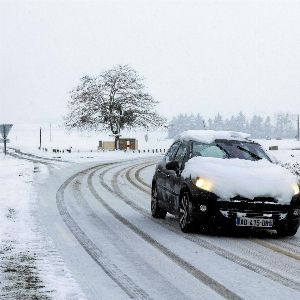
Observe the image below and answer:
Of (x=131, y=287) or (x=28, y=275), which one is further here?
(x=28, y=275)

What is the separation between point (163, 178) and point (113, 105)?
58354 mm

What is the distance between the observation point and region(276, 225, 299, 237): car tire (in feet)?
29.5

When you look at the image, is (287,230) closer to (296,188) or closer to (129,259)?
(296,188)

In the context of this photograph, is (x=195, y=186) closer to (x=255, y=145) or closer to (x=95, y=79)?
(x=255, y=145)

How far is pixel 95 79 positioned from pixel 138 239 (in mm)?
62170

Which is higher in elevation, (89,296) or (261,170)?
(261,170)

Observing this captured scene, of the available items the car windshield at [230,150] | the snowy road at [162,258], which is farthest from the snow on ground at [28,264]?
the car windshield at [230,150]

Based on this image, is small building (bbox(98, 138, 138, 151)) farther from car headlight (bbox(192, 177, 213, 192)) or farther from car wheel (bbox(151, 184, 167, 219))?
car headlight (bbox(192, 177, 213, 192))

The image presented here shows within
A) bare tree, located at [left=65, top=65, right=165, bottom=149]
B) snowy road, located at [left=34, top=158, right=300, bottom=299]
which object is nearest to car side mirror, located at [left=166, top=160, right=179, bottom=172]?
snowy road, located at [left=34, top=158, right=300, bottom=299]

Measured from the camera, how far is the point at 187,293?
5.29 m

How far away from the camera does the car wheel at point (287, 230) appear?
355 inches

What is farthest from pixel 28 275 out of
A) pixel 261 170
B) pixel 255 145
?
pixel 255 145

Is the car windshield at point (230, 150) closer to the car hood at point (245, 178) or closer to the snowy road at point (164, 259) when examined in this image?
the car hood at point (245, 178)

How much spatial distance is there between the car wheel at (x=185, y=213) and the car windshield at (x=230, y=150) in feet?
3.12
